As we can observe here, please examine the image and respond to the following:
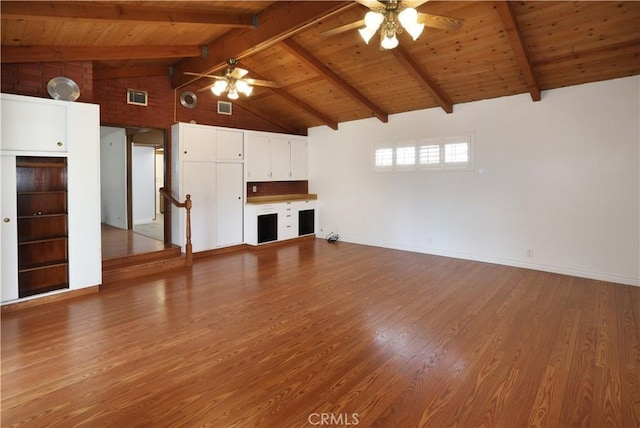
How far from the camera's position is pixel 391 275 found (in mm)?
4809

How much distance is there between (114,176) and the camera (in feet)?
25.9

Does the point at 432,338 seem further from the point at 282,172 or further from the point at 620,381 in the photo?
the point at 282,172

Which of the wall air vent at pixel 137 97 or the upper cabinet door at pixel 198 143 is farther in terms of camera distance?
the upper cabinet door at pixel 198 143

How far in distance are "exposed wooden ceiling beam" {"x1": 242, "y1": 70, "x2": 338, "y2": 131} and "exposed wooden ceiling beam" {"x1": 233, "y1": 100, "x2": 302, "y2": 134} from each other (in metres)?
0.95

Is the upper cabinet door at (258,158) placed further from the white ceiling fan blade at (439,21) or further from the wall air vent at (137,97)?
the white ceiling fan blade at (439,21)

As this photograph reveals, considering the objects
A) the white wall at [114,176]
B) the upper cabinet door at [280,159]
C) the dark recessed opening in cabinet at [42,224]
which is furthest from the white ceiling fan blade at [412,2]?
the white wall at [114,176]

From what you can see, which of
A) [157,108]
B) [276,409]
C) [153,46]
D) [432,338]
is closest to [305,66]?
[153,46]

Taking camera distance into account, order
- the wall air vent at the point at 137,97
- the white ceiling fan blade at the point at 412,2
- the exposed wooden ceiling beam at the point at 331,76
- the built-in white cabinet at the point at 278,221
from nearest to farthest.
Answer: the white ceiling fan blade at the point at 412,2, the exposed wooden ceiling beam at the point at 331,76, the wall air vent at the point at 137,97, the built-in white cabinet at the point at 278,221

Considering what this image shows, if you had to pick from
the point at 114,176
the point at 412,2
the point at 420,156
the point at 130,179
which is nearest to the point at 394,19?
the point at 412,2

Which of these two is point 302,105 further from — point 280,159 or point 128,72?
point 128,72

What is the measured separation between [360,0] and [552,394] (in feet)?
9.93

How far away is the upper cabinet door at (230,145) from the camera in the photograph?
20.5 ft

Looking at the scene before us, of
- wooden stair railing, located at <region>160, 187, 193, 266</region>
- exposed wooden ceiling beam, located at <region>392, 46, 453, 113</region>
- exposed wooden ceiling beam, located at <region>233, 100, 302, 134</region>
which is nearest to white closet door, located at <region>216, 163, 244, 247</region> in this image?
wooden stair railing, located at <region>160, 187, 193, 266</region>

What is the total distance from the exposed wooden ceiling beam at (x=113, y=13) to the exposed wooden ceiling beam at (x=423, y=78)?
1946 mm
